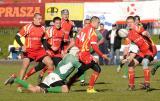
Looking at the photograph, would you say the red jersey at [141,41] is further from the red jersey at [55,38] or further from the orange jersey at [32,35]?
the red jersey at [55,38]

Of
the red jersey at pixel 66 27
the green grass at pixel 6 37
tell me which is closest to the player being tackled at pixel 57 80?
the red jersey at pixel 66 27

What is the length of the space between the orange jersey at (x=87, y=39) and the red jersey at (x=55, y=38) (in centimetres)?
267

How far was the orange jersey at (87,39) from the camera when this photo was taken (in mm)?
17875

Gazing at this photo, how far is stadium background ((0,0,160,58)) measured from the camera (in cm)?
4522

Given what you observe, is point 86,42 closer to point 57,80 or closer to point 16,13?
point 57,80

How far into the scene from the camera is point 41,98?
15.3 m

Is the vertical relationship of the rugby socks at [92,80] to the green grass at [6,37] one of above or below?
above

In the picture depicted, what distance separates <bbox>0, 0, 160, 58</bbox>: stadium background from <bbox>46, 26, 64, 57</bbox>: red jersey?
878 inches

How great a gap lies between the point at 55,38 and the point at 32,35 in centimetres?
232

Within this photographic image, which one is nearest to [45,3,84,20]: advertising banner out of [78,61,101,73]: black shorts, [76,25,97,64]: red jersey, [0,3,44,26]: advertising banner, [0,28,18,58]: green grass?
[0,3,44,26]: advertising banner

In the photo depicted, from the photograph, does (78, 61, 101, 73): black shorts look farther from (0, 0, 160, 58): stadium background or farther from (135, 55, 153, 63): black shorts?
(0, 0, 160, 58): stadium background

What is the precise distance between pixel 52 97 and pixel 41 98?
1.08 ft

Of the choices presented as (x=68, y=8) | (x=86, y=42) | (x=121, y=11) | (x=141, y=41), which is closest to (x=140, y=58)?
(x=141, y=41)

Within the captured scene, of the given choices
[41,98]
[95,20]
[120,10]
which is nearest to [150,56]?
[95,20]
